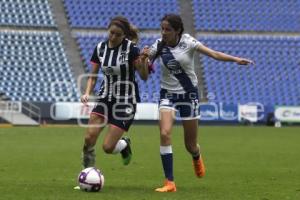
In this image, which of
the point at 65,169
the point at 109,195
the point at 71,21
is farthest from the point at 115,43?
the point at 71,21

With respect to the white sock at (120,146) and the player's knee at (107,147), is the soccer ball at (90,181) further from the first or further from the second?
the white sock at (120,146)

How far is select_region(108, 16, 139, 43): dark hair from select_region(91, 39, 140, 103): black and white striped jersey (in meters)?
0.11

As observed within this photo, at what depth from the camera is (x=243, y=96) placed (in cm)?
3884

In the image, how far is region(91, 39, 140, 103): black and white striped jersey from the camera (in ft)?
27.3

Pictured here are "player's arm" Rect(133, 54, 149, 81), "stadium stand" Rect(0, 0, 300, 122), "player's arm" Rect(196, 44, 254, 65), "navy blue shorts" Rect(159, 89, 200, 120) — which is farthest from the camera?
"stadium stand" Rect(0, 0, 300, 122)

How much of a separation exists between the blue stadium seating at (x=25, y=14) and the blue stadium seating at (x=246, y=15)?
9910 mm

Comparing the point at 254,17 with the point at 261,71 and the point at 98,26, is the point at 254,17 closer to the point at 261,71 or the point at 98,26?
the point at 261,71

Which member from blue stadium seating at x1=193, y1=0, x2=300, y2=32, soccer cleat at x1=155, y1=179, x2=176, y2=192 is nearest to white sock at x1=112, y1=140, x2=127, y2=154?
soccer cleat at x1=155, y1=179, x2=176, y2=192

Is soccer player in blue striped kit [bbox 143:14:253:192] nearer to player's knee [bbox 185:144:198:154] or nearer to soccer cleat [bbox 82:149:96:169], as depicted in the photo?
player's knee [bbox 185:144:198:154]

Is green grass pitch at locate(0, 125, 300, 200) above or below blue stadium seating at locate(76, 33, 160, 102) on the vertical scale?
below

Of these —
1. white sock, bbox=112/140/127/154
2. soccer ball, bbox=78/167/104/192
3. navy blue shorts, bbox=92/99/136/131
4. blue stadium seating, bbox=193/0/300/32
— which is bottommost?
soccer ball, bbox=78/167/104/192

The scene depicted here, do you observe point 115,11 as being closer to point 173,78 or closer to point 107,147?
point 173,78

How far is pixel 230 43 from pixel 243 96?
4272 millimetres

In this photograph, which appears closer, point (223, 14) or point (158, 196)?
point (158, 196)
